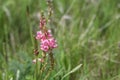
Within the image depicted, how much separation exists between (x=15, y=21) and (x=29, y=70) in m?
1.13

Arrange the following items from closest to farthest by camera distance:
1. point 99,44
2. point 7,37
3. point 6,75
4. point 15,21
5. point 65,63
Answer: point 6,75 → point 65,63 → point 99,44 → point 7,37 → point 15,21

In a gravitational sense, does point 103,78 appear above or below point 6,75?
below

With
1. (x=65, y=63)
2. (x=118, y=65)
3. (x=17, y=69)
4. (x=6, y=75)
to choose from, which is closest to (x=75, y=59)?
(x=65, y=63)

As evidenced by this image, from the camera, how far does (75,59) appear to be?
7.64 ft

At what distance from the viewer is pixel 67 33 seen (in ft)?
8.90

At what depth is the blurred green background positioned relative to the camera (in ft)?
6.79

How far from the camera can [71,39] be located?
260 cm

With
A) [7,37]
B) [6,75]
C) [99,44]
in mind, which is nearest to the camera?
[6,75]

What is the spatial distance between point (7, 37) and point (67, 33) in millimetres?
459

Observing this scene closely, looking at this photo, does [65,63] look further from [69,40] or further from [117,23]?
[117,23]

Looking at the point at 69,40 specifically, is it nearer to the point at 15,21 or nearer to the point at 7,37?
Answer: the point at 7,37

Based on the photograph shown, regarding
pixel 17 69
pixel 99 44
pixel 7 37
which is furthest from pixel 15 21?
pixel 17 69

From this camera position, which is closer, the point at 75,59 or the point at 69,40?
the point at 75,59

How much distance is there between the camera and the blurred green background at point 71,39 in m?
2.07
